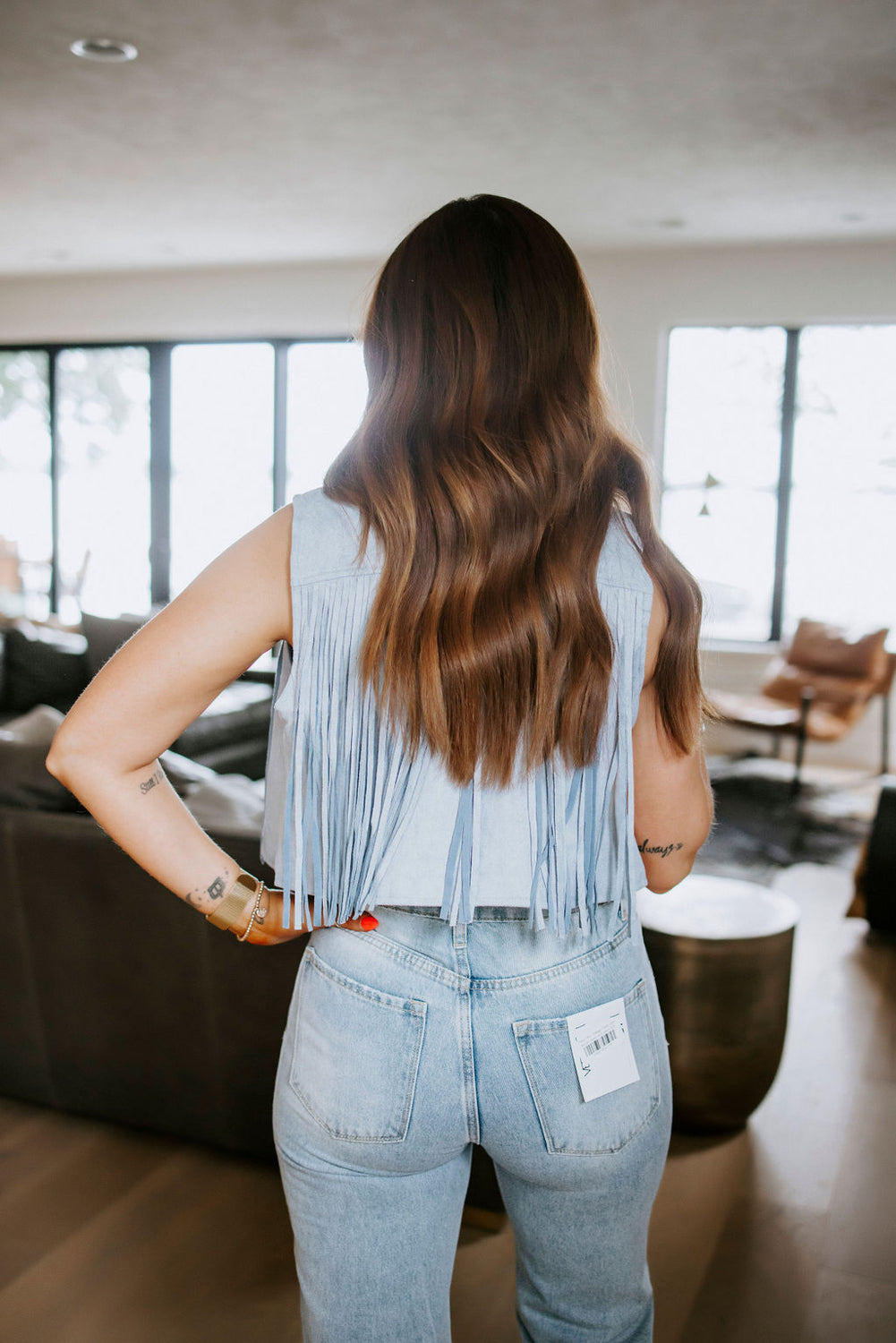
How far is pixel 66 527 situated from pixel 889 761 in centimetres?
615

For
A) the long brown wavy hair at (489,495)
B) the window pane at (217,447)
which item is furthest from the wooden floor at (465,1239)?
the window pane at (217,447)

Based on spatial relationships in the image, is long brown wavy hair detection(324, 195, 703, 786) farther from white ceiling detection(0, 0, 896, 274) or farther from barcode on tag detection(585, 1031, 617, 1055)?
white ceiling detection(0, 0, 896, 274)

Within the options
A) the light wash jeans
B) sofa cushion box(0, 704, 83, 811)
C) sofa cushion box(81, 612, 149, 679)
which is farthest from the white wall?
the light wash jeans

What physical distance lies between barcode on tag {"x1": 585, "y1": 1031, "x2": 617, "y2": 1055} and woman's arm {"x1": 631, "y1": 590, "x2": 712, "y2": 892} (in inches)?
8.5

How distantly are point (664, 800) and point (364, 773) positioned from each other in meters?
0.31

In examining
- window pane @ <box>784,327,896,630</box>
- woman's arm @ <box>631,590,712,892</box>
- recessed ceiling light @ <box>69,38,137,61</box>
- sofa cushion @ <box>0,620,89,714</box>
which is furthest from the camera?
window pane @ <box>784,327,896,630</box>

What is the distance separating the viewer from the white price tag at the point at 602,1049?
81 cm

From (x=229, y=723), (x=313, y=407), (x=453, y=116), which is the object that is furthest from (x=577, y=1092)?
(x=313, y=407)

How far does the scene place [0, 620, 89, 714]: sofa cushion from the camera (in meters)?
4.70

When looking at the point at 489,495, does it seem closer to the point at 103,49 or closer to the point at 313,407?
the point at 103,49

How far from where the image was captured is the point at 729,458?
21.7 feet

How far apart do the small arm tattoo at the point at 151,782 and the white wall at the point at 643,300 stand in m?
4.91

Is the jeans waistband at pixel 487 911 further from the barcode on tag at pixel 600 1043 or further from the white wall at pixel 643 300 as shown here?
the white wall at pixel 643 300

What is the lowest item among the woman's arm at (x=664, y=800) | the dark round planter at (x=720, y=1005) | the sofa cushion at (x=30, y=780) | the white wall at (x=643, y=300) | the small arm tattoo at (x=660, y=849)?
the dark round planter at (x=720, y=1005)
